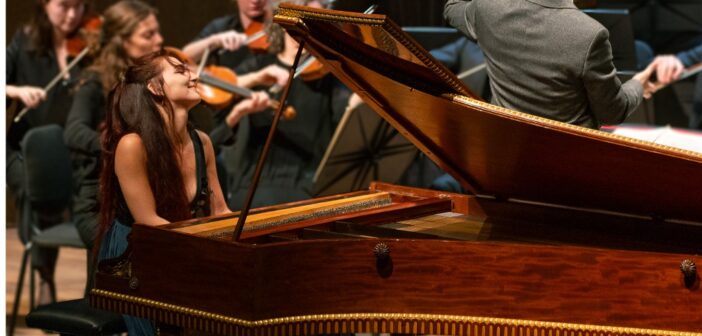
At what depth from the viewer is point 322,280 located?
260cm

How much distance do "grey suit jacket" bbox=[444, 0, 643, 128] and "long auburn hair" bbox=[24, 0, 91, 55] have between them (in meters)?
3.27

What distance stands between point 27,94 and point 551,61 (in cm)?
333

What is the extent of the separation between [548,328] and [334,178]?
208 cm

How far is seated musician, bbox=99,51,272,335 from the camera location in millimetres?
3297

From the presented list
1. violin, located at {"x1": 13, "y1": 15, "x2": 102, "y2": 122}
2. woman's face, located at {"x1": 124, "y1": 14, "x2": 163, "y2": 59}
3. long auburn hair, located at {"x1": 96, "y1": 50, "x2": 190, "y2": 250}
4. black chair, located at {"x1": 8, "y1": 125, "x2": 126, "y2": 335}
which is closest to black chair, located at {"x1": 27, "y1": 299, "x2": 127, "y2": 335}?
long auburn hair, located at {"x1": 96, "y1": 50, "x2": 190, "y2": 250}

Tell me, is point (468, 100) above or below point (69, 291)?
above

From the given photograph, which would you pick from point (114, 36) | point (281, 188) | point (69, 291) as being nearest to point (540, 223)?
point (281, 188)

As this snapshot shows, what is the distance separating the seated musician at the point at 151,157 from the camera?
330 cm

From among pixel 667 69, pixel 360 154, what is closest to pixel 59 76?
pixel 360 154

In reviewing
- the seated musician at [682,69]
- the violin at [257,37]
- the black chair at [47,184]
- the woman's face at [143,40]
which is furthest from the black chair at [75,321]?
the seated musician at [682,69]

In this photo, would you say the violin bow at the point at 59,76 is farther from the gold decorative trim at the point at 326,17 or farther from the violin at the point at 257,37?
the gold decorative trim at the point at 326,17

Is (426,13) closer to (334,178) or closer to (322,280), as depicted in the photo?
(334,178)

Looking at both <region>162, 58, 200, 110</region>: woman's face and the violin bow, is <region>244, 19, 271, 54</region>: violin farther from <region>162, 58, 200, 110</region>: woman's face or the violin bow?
<region>162, 58, 200, 110</region>: woman's face

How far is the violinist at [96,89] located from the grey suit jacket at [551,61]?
6.02 feet
